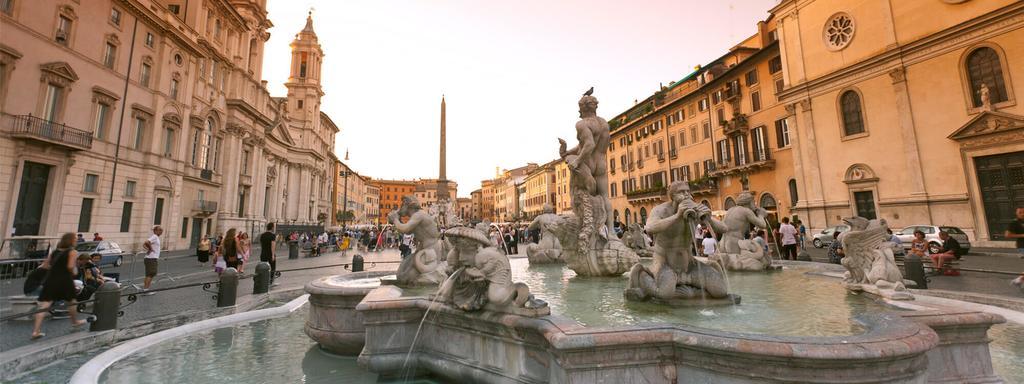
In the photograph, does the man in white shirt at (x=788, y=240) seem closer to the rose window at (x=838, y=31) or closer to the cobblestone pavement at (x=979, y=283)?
the cobblestone pavement at (x=979, y=283)

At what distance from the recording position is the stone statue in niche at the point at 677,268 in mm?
3975

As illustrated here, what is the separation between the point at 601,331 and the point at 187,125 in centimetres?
3307

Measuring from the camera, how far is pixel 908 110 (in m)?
19.9

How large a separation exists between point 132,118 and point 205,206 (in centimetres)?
819

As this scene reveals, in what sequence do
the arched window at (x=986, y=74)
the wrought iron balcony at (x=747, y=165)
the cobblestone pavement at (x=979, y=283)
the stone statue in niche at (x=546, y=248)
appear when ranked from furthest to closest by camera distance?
the wrought iron balcony at (x=747, y=165) < the arched window at (x=986, y=74) < the stone statue in niche at (x=546, y=248) < the cobblestone pavement at (x=979, y=283)

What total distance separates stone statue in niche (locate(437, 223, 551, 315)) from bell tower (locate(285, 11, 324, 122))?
60429 mm

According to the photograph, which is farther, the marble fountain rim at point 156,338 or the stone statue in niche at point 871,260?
the stone statue in niche at point 871,260

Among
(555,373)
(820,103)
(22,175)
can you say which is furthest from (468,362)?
(820,103)

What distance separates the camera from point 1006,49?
1709 cm

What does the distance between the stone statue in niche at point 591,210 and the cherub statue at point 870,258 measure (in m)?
2.71

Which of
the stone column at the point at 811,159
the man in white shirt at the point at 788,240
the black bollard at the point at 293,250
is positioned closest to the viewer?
the man in white shirt at the point at 788,240

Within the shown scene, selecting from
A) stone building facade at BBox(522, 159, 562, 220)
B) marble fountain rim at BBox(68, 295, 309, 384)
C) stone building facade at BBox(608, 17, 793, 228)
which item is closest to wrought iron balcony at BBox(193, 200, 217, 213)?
marble fountain rim at BBox(68, 295, 309, 384)

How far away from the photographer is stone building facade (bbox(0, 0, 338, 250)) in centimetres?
1730

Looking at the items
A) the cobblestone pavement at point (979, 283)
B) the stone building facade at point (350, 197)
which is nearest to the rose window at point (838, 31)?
the cobblestone pavement at point (979, 283)
